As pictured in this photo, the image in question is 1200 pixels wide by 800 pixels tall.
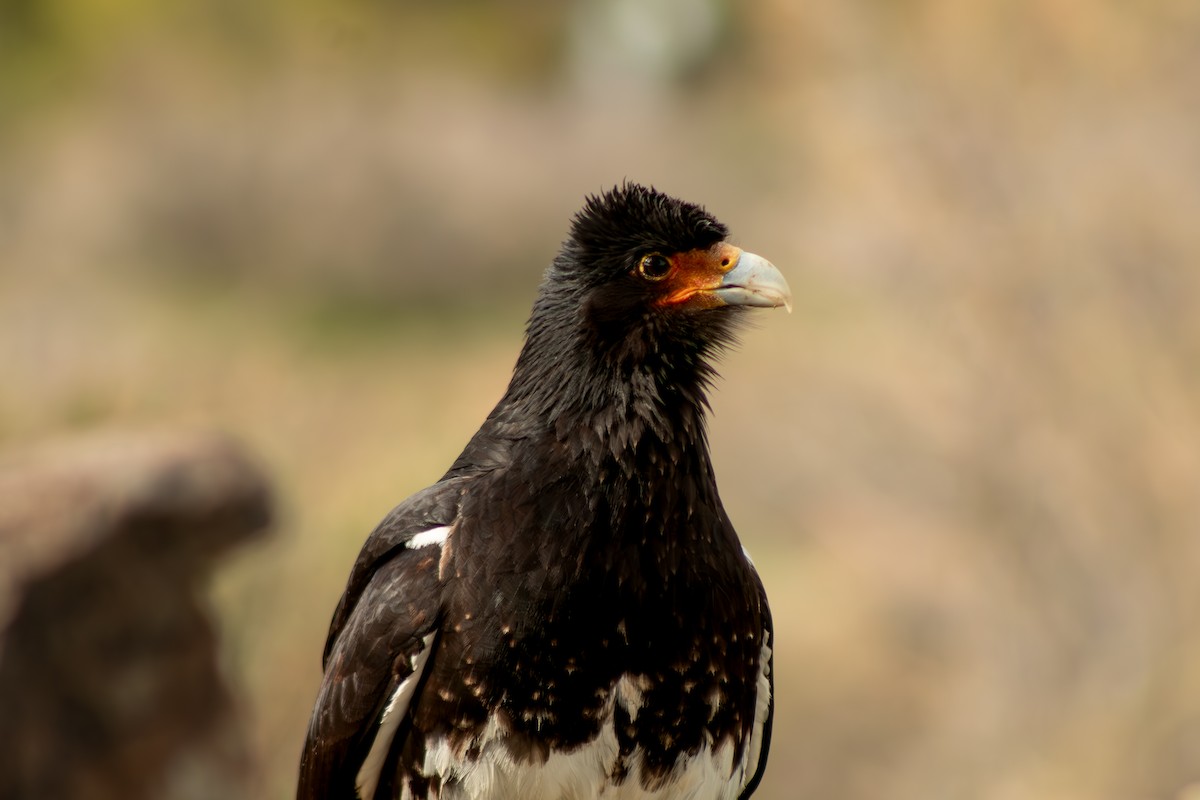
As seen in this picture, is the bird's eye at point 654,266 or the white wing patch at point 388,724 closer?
the white wing patch at point 388,724

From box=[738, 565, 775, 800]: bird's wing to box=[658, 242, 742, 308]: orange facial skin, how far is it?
700 millimetres

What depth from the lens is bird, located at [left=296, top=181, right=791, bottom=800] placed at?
10.9ft

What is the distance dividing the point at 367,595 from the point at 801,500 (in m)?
8.10

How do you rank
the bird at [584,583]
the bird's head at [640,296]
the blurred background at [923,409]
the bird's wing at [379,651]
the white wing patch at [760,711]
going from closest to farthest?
1. the bird at [584,583]
2. the bird's wing at [379,651]
3. the bird's head at [640,296]
4. the white wing patch at [760,711]
5. the blurred background at [923,409]

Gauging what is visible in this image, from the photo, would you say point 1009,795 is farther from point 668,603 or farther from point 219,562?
point 668,603

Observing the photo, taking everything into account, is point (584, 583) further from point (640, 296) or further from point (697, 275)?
point (697, 275)

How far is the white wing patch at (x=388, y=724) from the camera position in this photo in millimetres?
3398

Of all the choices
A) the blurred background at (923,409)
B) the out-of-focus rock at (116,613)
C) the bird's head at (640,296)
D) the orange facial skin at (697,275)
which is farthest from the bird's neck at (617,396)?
the out-of-focus rock at (116,613)

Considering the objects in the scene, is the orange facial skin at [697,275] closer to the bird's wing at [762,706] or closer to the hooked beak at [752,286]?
the hooked beak at [752,286]

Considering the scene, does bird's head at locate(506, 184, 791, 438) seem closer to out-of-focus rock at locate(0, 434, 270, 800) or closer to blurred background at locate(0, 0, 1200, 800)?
blurred background at locate(0, 0, 1200, 800)

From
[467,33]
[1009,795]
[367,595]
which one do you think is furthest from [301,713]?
[467,33]

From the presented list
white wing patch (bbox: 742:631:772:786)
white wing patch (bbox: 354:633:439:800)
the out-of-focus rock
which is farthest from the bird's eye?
the out-of-focus rock

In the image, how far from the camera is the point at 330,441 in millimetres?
12469

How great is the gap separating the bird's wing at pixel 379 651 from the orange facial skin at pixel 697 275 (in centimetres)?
74
